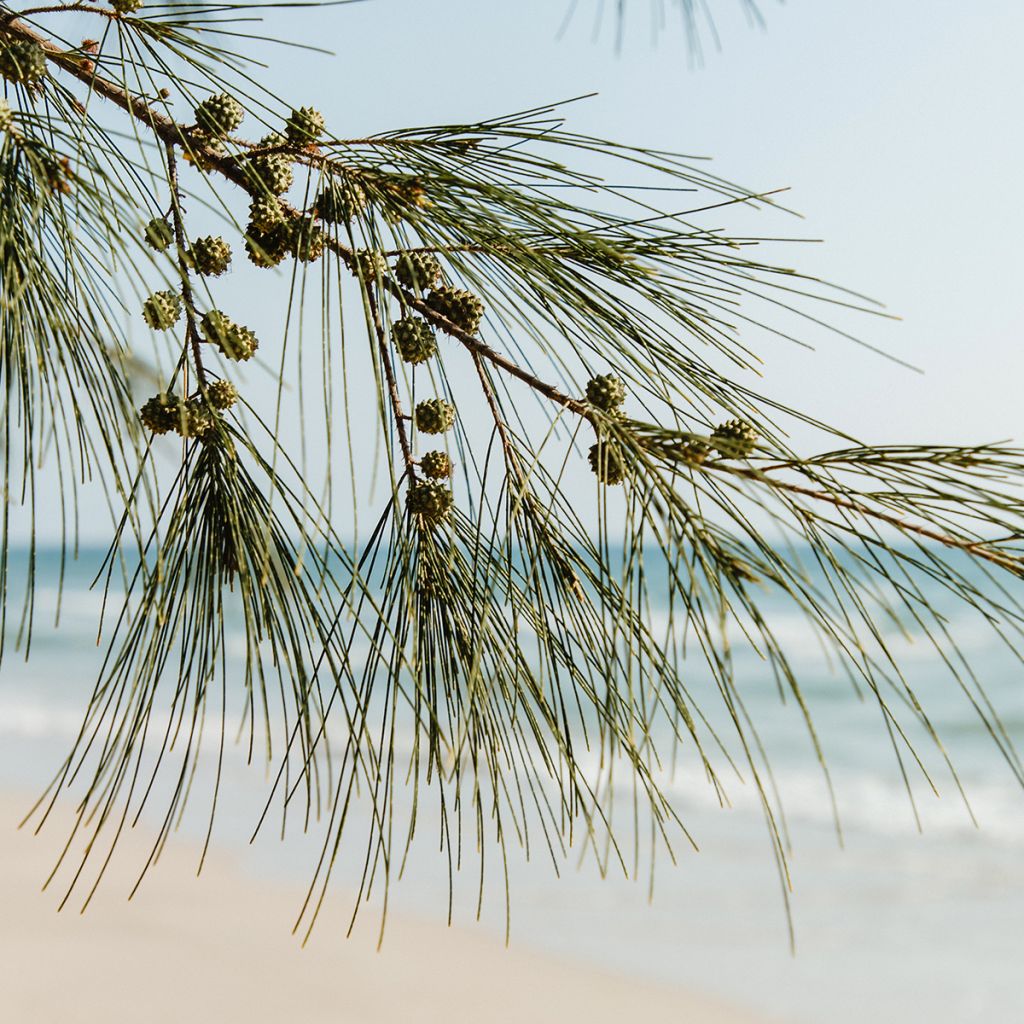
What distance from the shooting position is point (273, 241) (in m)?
0.61

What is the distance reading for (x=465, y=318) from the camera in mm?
629

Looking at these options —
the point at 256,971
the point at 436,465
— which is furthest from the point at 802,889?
the point at 436,465

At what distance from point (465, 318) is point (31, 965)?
2502 millimetres

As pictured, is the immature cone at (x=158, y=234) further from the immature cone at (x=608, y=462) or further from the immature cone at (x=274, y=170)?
the immature cone at (x=608, y=462)

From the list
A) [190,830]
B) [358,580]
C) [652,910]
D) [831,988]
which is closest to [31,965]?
[190,830]

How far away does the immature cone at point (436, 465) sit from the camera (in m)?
0.67

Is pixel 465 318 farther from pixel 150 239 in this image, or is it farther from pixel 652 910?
pixel 652 910

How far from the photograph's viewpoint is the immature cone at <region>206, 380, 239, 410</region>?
2.06ft

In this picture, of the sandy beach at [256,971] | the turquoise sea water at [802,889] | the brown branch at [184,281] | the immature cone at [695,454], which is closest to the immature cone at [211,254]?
the brown branch at [184,281]

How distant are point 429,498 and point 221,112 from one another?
0.79 ft

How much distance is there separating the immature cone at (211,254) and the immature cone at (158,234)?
66 millimetres

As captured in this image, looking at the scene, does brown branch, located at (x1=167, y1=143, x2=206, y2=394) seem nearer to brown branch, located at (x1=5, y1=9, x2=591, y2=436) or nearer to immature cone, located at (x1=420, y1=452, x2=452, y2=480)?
brown branch, located at (x1=5, y1=9, x2=591, y2=436)

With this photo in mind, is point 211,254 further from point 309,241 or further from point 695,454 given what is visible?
point 695,454

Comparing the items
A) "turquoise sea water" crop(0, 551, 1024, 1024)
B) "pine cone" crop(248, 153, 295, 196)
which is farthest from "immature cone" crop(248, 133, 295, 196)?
"turquoise sea water" crop(0, 551, 1024, 1024)
